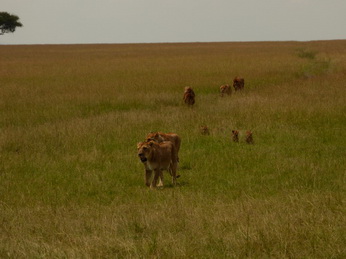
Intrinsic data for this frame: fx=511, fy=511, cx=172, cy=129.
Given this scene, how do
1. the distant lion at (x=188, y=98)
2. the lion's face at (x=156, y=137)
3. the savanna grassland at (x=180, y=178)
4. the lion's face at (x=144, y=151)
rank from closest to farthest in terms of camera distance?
the savanna grassland at (x=180, y=178), the lion's face at (x=144, y=151), the lion's face at (x=156, y=137), the distant lion at (x=188, y=98)

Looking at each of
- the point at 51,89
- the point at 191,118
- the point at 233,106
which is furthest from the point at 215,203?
the point at 51,89

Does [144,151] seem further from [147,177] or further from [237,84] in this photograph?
[237,84]

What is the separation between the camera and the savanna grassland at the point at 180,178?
17.5 feet

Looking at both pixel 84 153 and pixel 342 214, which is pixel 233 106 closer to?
pixel 84 153

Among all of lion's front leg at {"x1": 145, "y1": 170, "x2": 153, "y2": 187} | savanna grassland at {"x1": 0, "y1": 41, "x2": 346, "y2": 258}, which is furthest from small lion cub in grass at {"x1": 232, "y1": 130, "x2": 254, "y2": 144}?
lion's front leg at {"x1": 145, "y1": 170, "x2": 153, "y2": 187}

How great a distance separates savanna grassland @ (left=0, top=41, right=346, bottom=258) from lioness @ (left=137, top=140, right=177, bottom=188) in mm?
263

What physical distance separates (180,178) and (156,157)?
3.08 ft

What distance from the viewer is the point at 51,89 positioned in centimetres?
2356

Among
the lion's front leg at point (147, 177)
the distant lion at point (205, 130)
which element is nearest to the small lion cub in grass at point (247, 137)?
the distant lion at point (205, 130)

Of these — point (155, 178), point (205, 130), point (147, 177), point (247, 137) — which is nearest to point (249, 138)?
point (247, 137)

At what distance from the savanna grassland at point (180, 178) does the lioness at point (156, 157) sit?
263 mm

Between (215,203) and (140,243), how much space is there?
83.1 inches

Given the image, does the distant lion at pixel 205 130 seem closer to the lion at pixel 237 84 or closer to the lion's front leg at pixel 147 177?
the lion's front leg at pixel 147 177

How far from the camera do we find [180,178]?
9.38 metres
